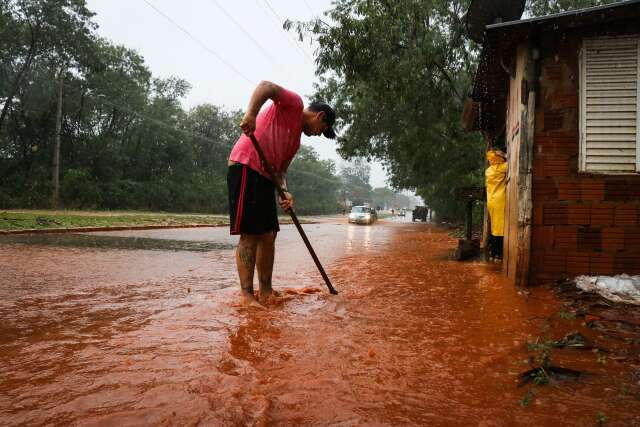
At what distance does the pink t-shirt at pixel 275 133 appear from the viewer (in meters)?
3.38

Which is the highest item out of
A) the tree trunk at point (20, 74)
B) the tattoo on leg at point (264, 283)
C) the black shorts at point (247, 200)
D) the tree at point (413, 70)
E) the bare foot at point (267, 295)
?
the tree trunk at point (20, 74)

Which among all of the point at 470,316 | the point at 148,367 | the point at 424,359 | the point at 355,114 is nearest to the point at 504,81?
the point at 470,316

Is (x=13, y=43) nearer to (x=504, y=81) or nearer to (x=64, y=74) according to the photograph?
(x=64, y=74)

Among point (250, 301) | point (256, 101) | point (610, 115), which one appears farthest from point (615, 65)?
point (250, 301)

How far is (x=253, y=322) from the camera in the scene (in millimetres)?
2771

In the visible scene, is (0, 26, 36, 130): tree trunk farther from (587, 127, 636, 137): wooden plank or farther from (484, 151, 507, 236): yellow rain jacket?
(587, 127, 636, 137): wooden plank

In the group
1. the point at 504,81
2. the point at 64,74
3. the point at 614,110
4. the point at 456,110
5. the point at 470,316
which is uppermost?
the point at 64,74

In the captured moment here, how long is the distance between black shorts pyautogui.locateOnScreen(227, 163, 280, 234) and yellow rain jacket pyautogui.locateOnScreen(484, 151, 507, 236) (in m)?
3.83

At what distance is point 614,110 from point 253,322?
4.09 metres

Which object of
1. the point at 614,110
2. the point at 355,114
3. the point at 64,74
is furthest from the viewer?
the point at 64,74

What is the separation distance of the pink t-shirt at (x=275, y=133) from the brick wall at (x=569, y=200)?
257 cm

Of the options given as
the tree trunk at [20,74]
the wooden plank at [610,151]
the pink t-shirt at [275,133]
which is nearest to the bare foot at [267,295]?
the pink t-shirt at [275,133]

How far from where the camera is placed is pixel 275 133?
346 cm

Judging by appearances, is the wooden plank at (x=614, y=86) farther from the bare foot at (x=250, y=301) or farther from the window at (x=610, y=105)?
the bare foot at (x=250, y=301)
